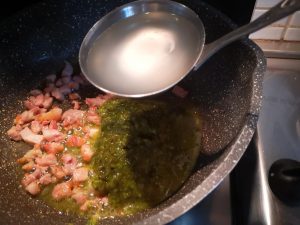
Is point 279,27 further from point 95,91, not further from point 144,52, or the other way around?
point 95,91

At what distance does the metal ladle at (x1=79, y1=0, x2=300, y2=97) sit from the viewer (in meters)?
0.71

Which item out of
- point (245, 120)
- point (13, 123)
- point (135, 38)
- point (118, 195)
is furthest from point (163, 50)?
point (13, 123)

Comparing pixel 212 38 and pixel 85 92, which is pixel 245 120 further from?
pixel 85 92

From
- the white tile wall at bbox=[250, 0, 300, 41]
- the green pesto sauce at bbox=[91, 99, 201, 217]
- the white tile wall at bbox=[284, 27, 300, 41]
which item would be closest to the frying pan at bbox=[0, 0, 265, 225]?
the green pesto sauce at bbox=[91, 99, 201, 217]

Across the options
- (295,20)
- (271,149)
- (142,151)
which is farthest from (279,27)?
(142,151)

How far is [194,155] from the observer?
825mm

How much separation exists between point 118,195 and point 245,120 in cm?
34

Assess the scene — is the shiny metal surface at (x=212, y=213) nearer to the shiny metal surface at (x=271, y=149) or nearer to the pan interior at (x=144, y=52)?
the shiny metal surface at (x=271, y=149)

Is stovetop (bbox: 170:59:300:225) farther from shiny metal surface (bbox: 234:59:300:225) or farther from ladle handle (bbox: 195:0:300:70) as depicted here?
ladle handle (bbox: 195:0:300:70)

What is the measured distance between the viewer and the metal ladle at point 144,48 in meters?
0.71

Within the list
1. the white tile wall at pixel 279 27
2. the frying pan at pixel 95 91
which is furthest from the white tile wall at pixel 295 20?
the frying pan at pixel 95 91

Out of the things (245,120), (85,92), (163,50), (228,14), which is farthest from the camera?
(85,92)

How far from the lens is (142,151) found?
835 millimetres

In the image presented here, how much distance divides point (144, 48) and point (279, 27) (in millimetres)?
415
